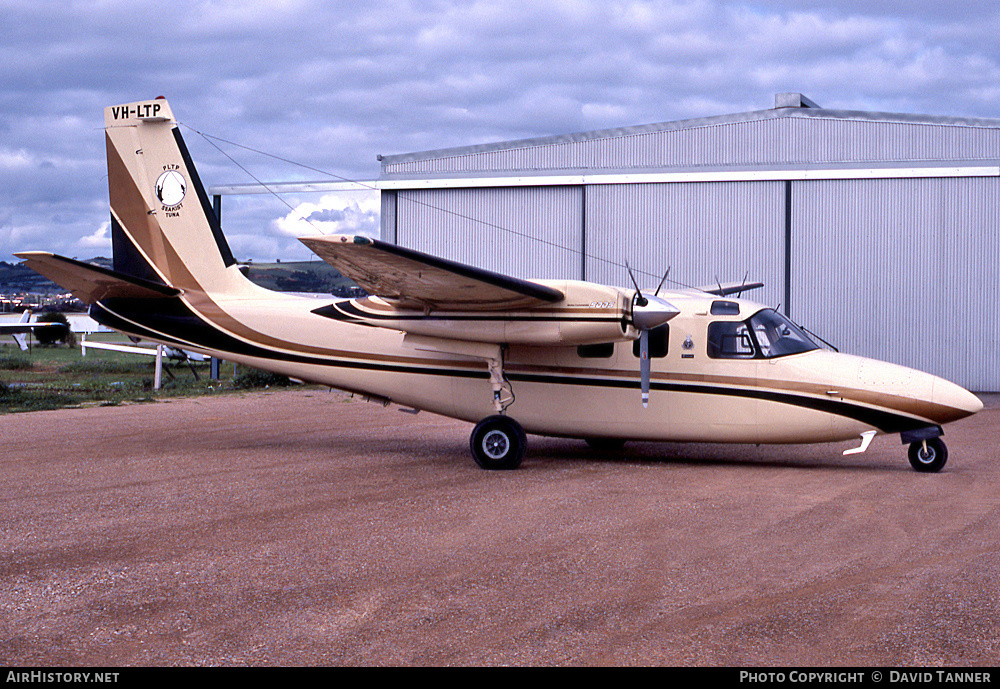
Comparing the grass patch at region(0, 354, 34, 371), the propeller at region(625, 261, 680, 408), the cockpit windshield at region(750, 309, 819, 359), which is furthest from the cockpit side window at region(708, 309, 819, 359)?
the grass patch at region(0, 354, 34, 371)

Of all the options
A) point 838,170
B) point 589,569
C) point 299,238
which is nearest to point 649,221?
point 838,170

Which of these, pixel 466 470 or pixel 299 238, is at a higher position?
pixel 299 238

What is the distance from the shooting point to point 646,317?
1174 cm

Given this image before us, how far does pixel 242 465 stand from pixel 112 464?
5.56 ft

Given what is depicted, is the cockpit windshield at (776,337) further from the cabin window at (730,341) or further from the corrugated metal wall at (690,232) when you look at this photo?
the corrugated metal wall at (690,232)

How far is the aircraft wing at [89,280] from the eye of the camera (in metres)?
12.2

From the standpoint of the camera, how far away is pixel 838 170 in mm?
23922

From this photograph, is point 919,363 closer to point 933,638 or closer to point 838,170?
point 838,170

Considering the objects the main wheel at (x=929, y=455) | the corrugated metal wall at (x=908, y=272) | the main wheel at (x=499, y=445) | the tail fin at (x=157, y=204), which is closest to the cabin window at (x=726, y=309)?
the main wheel at (x=929, y=455)

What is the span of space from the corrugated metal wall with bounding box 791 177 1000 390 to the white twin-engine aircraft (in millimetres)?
11521

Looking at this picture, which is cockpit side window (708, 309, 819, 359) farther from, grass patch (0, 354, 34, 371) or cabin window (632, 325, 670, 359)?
grass patch (0, 354, 34, 371)

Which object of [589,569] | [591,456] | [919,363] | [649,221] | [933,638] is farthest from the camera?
[649,221]

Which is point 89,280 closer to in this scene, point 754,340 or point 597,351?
point 597,351

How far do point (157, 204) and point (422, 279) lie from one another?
230 inches
